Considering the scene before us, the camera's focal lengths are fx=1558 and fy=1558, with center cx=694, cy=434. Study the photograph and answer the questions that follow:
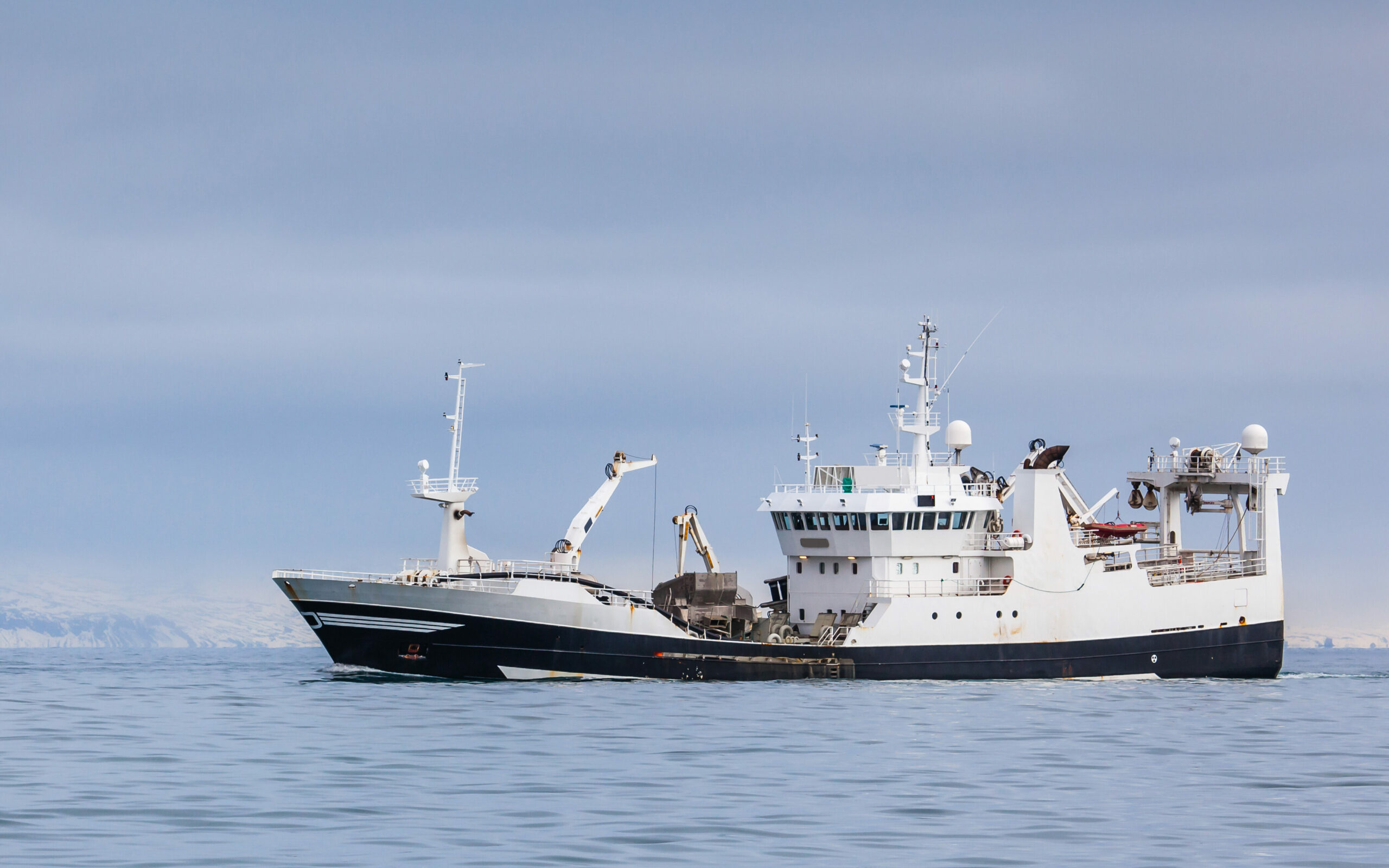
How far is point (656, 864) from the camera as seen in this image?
18891mm

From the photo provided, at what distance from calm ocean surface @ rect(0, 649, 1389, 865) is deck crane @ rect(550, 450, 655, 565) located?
623cm

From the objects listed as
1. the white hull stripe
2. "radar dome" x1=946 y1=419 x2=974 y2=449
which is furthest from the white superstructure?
the white hull stripe

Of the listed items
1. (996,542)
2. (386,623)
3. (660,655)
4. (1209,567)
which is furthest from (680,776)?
(1209,567)

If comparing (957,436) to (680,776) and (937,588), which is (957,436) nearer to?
(937,588)

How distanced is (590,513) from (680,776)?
23194 mm

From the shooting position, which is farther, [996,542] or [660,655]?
[996,542]

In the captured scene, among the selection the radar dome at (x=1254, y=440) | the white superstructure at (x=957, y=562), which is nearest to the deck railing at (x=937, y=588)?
the white superstructure at (x=957, y=562)

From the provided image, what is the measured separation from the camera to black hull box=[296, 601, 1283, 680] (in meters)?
42.5

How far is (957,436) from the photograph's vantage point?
49.7 metres

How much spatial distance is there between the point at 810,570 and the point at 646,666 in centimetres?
676

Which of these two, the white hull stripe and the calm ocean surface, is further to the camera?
the white hull stripe

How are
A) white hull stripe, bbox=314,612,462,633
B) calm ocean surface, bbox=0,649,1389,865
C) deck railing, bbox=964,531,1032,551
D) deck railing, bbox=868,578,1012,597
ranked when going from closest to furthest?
1. calm ocean surface, bbox=0,649,1389,865
2. white hull stripe, bbox=314,612,462,633
3. deck railing, bbox=868,578,1012,597
4. deck railing, bbox=964,531,1032,551

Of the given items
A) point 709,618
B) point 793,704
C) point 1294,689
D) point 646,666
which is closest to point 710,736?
point 793,704

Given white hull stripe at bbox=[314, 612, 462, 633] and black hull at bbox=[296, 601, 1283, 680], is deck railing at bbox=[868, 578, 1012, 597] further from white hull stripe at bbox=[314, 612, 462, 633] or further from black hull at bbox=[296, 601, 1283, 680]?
white hull stripe at bbox=[314, 612, 462, 633]
